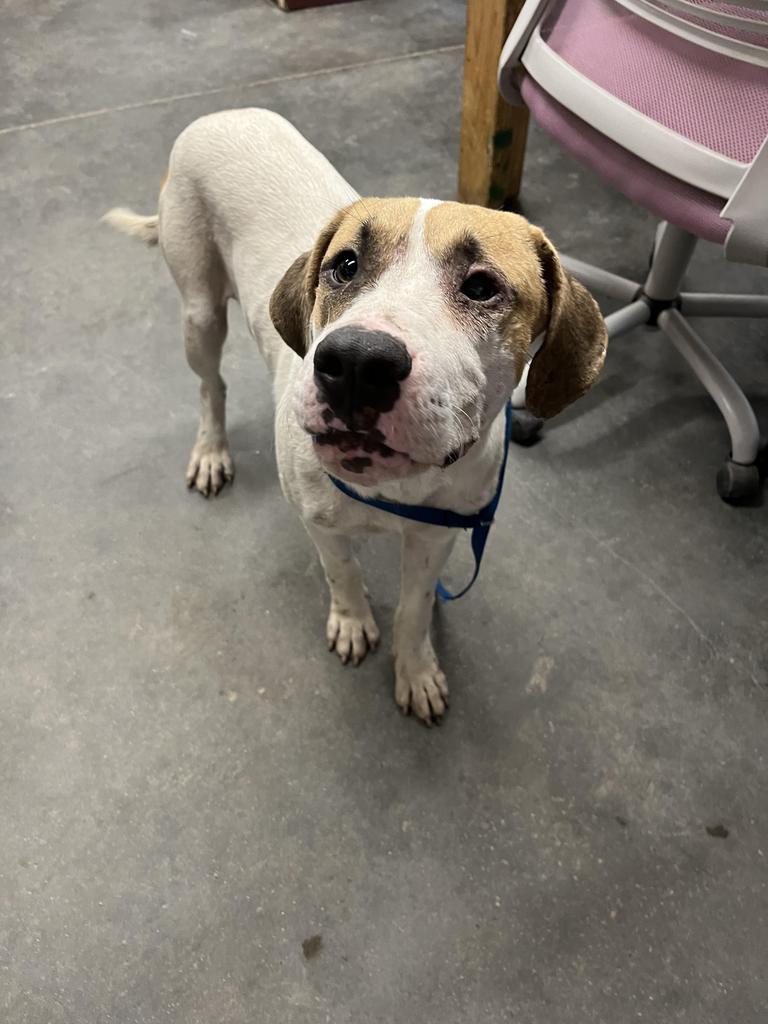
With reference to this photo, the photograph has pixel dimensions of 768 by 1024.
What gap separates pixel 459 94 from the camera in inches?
149

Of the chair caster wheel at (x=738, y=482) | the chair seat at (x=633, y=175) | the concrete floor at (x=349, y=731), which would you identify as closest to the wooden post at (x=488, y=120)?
the chair seat at (x=633, y=175)

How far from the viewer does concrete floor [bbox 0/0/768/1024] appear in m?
1.44

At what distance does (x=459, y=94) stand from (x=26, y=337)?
252 cm

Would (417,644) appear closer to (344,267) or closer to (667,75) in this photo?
(344,267)

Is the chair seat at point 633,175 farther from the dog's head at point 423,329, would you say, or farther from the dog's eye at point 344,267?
the dog's eye at point 344,267

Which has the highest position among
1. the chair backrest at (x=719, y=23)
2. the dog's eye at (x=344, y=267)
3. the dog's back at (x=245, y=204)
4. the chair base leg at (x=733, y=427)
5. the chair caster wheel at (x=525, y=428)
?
the chair backrest at (x=719, y=23)

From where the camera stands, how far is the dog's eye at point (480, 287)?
3.57ft

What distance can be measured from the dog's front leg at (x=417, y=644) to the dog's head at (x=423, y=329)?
422 mm

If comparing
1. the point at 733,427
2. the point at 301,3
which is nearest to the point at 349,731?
the point at 733,427

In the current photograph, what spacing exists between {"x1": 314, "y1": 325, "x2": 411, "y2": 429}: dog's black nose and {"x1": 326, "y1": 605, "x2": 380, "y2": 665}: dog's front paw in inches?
37.5

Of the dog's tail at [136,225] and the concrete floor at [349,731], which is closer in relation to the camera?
the concrete floor at [349,731]

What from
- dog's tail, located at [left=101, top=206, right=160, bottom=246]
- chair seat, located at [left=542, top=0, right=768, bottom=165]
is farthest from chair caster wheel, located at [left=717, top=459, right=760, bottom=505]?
dog's tail, located at [left=101, top=206, right=160, bottom=246]

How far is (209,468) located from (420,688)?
3.01ft

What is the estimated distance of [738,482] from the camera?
2.14m
